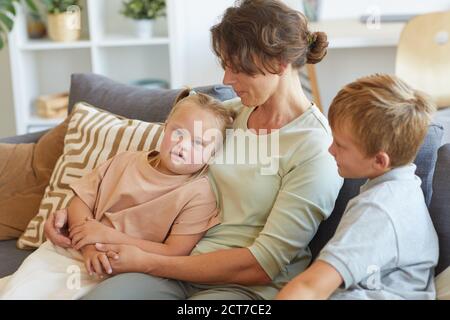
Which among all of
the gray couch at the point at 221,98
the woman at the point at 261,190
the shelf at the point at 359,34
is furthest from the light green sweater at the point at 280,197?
the shelf at the point at 359,34

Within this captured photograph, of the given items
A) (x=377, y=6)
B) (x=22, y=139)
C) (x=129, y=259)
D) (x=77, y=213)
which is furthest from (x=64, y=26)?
(x=129, y=259)

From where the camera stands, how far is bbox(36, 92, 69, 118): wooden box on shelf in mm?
3504

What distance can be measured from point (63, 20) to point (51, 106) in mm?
431

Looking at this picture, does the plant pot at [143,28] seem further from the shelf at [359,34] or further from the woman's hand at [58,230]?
the woman's hand at [58,230]

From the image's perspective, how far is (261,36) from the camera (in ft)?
4.90

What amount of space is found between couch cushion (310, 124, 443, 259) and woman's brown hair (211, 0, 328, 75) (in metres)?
0.32

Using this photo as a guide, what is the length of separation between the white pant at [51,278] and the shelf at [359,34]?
1929 mm

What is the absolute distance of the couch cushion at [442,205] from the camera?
1472 millimetres

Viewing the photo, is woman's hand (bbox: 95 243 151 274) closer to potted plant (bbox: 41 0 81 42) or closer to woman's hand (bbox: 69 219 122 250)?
woman's hand (bbox: 69 219 122 250)

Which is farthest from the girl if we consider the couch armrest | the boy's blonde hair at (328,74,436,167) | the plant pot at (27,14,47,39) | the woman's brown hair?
the plant pot at (27,14,47,39)

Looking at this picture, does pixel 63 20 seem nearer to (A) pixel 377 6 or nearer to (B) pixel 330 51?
(B) pixel 330 51
